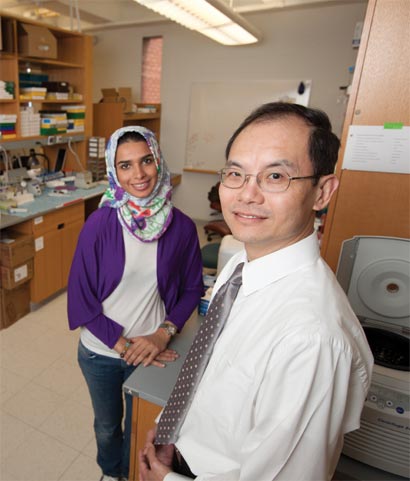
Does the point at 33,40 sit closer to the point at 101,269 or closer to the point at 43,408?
the point at 101,269

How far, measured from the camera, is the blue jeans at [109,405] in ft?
4.37

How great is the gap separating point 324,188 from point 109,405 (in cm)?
119

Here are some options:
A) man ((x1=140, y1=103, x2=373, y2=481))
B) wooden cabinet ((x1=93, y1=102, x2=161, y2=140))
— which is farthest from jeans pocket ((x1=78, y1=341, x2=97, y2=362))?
wooden cabinet ((x1=93, y1=102, x2=161, y2=140))

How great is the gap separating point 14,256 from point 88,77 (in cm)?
228

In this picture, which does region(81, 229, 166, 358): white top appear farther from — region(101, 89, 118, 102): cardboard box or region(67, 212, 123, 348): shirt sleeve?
region(101, 89, 118, 102): cardboard box

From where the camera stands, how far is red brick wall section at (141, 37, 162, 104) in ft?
16.8

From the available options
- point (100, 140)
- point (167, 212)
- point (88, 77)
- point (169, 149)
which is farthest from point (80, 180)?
point (167, 212)

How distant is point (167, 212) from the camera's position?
1.34 meters

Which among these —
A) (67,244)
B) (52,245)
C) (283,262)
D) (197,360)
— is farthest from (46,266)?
(283,262)

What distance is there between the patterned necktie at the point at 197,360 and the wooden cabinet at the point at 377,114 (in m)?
0.82

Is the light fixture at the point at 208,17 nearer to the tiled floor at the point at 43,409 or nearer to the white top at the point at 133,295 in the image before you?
the white top at the point at 133,295

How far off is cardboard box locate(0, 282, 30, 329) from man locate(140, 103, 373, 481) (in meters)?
2.37

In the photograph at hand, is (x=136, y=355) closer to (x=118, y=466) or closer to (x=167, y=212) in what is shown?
(x=167, y=212)

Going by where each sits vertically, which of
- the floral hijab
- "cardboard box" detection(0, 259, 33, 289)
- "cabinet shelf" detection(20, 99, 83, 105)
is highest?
"cabinet shelf" detection(20, 99, 83, 105)
